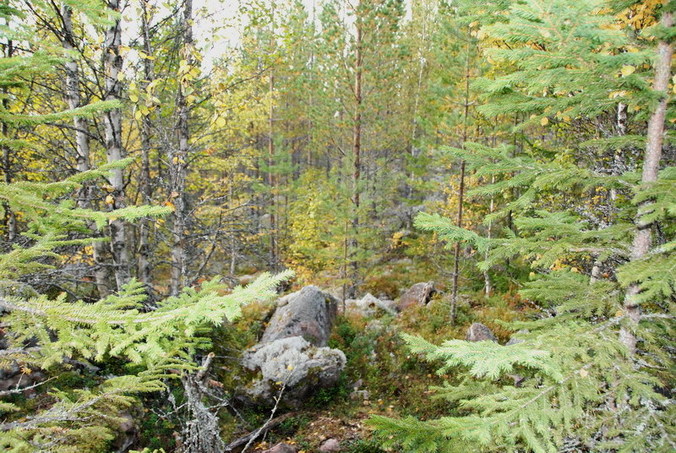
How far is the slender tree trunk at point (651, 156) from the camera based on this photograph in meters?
2.58

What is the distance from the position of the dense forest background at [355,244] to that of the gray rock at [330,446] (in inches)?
8.2

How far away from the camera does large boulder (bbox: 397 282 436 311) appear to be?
512 inches

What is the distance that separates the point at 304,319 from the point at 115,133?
6.60 meters

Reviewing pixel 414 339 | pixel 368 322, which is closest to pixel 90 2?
pixel 414 339

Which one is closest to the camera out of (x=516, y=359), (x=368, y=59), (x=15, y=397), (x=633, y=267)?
(x=516, y=359)

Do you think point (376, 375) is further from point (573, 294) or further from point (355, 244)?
point (573, 294)

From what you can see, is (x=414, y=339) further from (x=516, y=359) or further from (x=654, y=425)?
(x=654, y=425)

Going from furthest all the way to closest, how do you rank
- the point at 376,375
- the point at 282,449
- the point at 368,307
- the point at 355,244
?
1. the point at 355,244
2. the point at 368,307
3. the point at 376,375
4. the point at 282,449

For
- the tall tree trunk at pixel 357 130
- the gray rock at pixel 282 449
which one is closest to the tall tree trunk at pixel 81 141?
the gray rock at pixel 282 449

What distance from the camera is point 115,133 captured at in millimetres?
5441

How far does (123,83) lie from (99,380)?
4.88 meters

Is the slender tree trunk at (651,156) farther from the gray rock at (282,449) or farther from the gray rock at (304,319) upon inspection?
the gray rock at (304,319)

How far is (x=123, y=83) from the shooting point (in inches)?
213

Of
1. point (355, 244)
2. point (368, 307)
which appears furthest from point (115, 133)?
point (368, 307)
